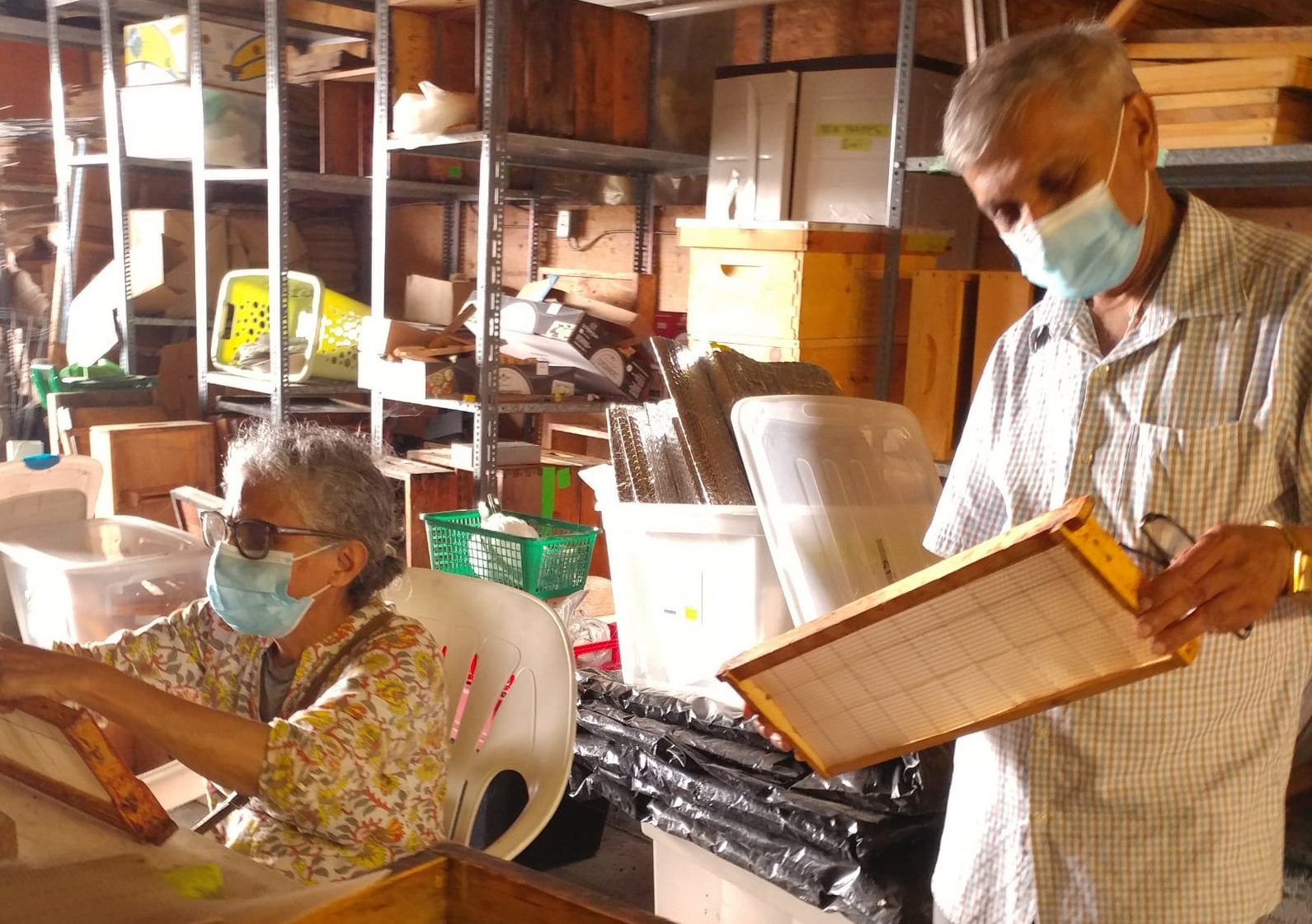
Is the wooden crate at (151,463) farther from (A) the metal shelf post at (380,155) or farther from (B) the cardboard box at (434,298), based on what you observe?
(B) the cardboard box at (434,298)

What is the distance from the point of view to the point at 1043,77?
1.19m

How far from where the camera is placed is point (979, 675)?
125cm

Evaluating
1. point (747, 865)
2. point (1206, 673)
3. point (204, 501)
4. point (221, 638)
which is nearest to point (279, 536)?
point (221, 638)

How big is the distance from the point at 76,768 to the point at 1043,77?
1.18 metres

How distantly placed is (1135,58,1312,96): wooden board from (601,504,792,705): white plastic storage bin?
3.41 feet

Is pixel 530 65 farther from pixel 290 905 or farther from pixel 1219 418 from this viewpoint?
pixel 290 905

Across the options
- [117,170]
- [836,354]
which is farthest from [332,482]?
[117,170]

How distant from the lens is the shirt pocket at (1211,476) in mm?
1165

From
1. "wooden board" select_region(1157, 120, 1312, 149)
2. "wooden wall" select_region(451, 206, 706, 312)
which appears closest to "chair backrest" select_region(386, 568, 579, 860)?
"wooden board" select_region(1157, 120, 1312, 149)

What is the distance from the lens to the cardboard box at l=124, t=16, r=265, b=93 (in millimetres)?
4137

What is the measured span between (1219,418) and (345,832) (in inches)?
44.7

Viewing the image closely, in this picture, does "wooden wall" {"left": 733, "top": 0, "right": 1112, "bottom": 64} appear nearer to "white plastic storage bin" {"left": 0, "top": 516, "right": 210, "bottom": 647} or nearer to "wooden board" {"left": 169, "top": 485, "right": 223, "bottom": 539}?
"wooden board" {"left": 169, "top": 485, "right": 223, "bottom": 539}

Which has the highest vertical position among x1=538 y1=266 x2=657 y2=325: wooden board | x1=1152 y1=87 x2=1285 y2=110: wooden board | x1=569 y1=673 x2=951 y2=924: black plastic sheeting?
x1=1152 y1=87 x2=1285 y2=110: wooden board

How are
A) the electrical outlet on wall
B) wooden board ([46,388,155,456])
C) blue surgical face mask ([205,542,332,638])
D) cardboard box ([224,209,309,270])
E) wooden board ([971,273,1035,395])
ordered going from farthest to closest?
1. cardboard box ([224,209,309,270])
2. the electrical outlet on wall
3. wooden board ([46,388,155,456])
4. wooden board ([971,273,1035,395])
5. blue surgical face mask ([205,542,332,638])
